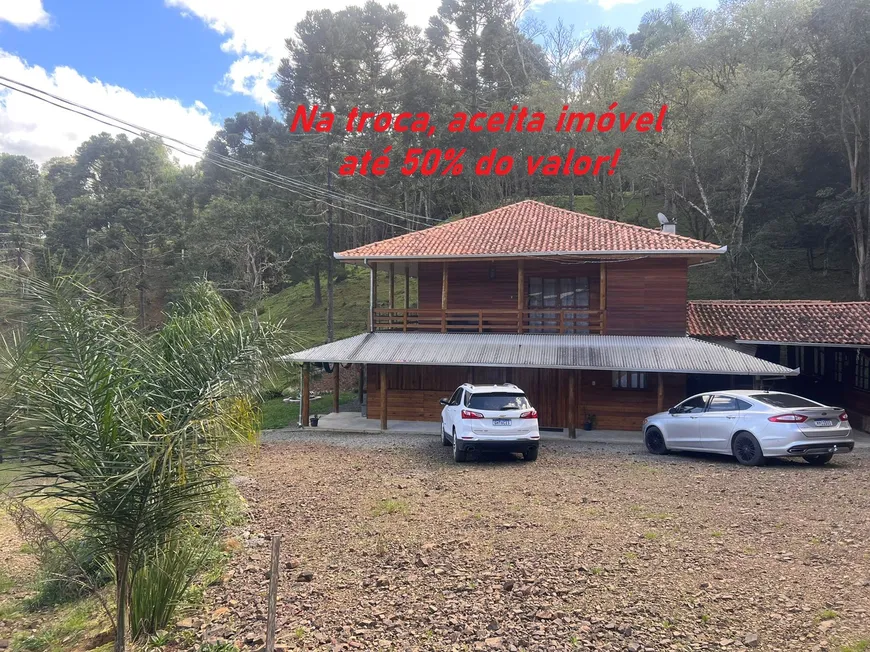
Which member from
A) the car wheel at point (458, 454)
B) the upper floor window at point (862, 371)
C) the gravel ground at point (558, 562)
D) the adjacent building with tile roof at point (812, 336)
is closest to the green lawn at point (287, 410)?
the car wheel at point (458, 454)

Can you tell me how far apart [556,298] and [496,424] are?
7772mm

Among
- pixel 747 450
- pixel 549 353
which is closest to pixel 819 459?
pixel 747 450

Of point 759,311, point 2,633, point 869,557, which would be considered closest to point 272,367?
point 2,633

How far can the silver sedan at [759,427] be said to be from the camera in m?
10.3

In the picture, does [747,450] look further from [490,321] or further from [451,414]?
[490,321]

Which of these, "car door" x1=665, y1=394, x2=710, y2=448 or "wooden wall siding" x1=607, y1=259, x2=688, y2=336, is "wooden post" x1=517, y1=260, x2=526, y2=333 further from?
"car door" x1=665, y1=394, x2=710, y2=448

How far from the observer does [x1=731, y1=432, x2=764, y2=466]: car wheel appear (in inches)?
417

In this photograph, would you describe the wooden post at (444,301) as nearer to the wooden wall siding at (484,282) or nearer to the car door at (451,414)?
the wooden wall siding at (484,282)

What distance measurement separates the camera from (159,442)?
4094 millimetres

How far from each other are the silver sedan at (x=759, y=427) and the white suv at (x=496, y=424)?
3171 millimetres

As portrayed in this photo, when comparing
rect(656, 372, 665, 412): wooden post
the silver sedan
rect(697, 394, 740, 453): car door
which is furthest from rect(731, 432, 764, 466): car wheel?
rect(656, 372, 665, 412): wooden post

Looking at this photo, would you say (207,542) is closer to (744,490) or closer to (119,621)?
(119,621)

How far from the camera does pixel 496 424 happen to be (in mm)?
11383

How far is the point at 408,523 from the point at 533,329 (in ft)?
38.0
